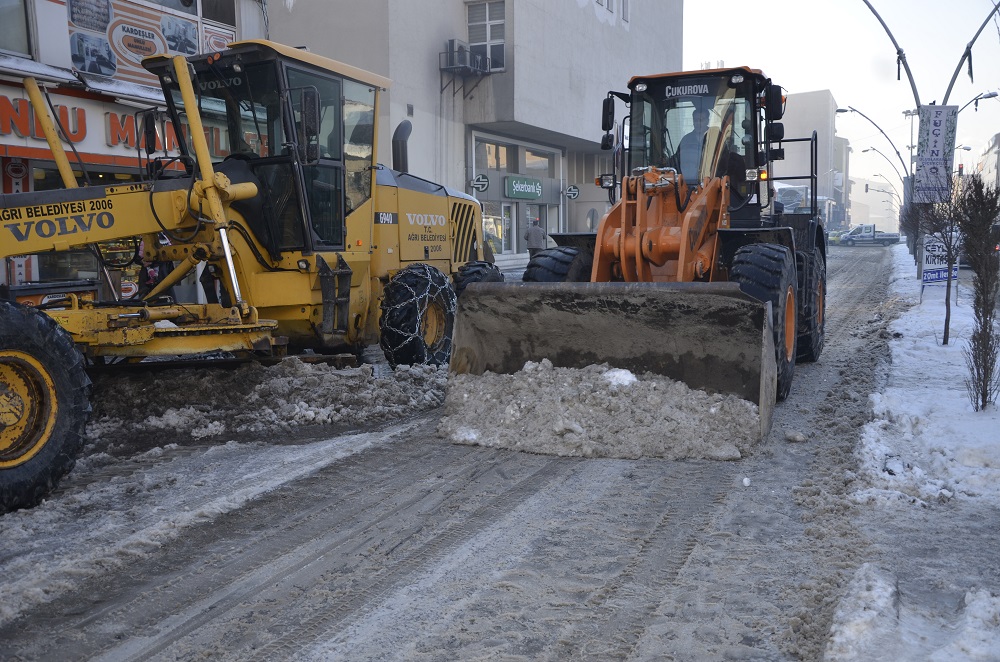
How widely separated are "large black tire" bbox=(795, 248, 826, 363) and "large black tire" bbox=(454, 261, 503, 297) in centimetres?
349

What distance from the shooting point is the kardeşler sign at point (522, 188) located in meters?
32.5

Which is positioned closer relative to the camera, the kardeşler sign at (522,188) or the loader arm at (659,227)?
the loader arm at (659,227)

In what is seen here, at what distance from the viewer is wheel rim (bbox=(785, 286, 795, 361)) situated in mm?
7578

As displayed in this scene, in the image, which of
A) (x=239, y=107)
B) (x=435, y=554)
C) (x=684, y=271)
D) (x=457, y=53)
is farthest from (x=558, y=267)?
(x=457, y=53)

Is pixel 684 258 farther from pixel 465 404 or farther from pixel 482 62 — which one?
pixel 482 62

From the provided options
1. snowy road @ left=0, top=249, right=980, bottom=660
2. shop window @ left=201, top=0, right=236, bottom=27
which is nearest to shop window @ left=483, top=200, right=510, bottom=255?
shop window @ left=201, top=0, right=236, bottom=27

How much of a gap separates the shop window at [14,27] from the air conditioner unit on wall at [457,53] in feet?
53.1

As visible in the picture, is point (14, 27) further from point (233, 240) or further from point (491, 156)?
point (491, 156)

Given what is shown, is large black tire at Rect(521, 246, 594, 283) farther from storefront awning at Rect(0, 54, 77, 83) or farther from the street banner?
the street banner

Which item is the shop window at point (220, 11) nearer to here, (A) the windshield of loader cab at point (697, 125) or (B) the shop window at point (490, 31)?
(A) the windshield of loader cab at point (697, 125)

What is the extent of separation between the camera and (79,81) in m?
12.0

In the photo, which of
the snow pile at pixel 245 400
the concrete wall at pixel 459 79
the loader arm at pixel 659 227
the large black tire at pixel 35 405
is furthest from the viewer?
the concrete wall at pixel 459 79

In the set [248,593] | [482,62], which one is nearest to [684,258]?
[248,593]

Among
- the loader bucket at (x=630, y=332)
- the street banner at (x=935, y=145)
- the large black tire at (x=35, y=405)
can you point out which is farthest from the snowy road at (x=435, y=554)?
the street banner at (x=935, y=145)
